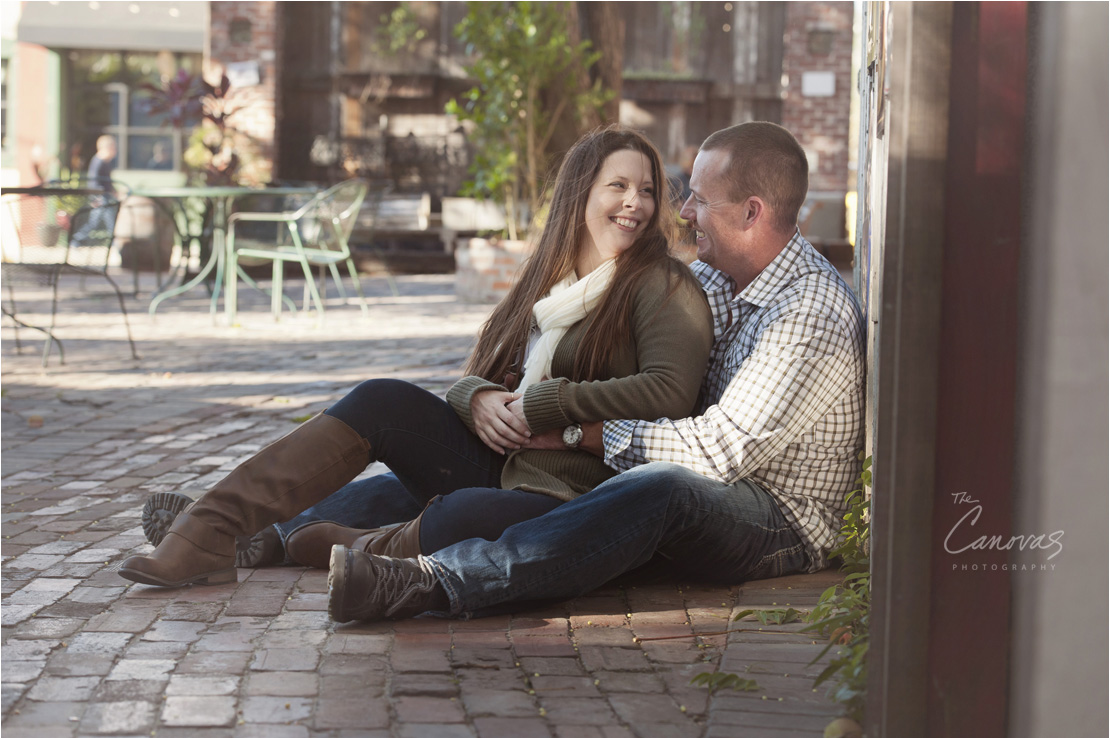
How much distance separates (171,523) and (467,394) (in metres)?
0.79

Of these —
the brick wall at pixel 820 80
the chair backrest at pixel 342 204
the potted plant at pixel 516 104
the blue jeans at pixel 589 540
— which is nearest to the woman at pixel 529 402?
the blue jeans at pixel 589 540

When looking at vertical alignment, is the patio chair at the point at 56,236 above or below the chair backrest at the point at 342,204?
below

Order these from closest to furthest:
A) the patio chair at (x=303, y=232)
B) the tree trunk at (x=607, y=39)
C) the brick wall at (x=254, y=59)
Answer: the patio chair at (x=303, y=232) → the tree trunk at (x=607, y=39) → the brick wall at (x=254, y=59)

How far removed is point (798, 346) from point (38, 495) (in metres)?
2.48

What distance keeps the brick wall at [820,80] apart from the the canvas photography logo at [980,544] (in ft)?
45.6

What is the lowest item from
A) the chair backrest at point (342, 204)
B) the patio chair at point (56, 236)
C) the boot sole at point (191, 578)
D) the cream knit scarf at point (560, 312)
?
the boot sole at point (191, 578)

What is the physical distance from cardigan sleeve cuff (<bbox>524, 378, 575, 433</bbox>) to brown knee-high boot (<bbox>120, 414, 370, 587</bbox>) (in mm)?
431

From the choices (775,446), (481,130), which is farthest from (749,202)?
(481,130)

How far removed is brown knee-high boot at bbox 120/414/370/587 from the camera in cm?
264

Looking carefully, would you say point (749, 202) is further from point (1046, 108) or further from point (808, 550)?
point (1046, 108)

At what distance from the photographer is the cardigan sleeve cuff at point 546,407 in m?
2.70

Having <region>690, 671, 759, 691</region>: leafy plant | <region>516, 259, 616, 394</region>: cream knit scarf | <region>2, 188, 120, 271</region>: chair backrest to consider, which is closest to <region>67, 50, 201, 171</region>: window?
<region>2, 188, 120, 271</region>: chair backrest

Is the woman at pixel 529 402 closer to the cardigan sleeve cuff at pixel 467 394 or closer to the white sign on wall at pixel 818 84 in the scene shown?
the cardigan sleeve cuff at pixel 467 394

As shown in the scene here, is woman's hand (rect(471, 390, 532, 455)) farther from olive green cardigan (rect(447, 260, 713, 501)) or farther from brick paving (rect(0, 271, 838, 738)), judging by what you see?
brick paving (rect(0, 271, 838, 738))
